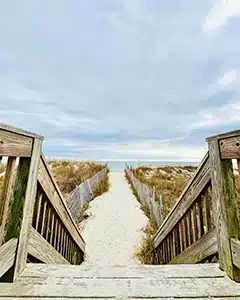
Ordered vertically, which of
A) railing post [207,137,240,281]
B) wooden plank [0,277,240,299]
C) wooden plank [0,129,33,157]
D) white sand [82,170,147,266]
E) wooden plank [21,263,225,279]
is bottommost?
white sand [82,170,147,266]

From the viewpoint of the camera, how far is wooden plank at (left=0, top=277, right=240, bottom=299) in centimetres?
130

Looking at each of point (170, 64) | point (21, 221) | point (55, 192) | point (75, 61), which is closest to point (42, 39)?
point (75, 61)

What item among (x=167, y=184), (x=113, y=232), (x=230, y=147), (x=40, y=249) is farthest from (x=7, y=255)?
(x=167, y=184)

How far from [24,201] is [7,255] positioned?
0.35 meters

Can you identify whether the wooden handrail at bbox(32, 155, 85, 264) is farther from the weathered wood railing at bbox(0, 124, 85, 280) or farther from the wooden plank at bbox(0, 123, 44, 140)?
the wooden plank at bbox(0, 123, 44, 140)

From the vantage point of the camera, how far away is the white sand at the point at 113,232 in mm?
4605

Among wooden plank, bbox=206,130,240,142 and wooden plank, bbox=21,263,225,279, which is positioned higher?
wooden plank, bbox=206,130,240,142

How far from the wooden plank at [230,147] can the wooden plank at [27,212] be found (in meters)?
1.37

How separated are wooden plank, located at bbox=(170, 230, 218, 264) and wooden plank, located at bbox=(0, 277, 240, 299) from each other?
342 mm

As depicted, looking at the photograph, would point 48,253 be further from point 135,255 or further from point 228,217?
point 135,255

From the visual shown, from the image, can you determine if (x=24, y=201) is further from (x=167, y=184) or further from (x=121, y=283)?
(x=167, y=184)

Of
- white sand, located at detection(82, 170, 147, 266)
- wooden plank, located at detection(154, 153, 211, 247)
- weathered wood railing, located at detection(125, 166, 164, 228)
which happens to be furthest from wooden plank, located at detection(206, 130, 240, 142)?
weathered wood railing, located at detection(125, 166, 164, 228)

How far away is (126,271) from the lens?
5.35 feet

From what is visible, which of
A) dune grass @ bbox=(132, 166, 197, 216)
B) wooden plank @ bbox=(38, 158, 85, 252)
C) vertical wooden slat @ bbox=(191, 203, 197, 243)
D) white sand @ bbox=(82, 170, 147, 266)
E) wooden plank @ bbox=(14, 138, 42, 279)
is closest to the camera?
wooden plank @ bbox=(14, 138, 42, 279)
